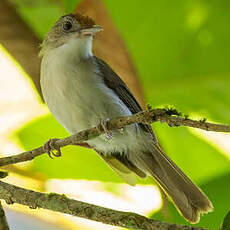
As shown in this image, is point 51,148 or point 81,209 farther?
point 51,148

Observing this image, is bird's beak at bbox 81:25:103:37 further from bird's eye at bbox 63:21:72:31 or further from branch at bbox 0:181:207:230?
branch at bbox 0:181:207:230

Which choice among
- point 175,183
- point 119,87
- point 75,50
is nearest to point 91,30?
point 75,50

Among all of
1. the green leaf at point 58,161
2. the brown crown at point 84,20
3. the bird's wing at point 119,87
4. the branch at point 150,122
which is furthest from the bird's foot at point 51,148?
the brown crown at point 84,20

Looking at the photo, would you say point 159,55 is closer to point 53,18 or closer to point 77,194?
point 53,18

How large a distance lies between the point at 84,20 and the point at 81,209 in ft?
4.23

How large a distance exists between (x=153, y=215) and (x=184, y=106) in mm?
655

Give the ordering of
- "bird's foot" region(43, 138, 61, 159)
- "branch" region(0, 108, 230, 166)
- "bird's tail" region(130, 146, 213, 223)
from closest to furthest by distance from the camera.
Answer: "branch" region(0, 108, 230, 166) < "bird's foot" region(43, 138, 61, 159) < "bird's tail" region(130, 146, 213, 223)

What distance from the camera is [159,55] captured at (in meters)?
2.45

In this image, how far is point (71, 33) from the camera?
2.79 meters

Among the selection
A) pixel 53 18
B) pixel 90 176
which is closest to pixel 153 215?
pixel 90 176

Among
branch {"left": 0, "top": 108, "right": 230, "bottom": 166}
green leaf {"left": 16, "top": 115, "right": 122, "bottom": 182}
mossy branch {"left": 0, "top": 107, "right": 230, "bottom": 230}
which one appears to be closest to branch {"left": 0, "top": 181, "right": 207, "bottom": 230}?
mossy branch {"left": 0, "top": 107, "right": 230, "bottom": 230}

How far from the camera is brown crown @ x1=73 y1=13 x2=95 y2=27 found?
2.60 meters

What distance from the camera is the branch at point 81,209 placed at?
1.46 metres

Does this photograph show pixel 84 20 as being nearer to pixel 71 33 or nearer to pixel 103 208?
pixel 71 33
